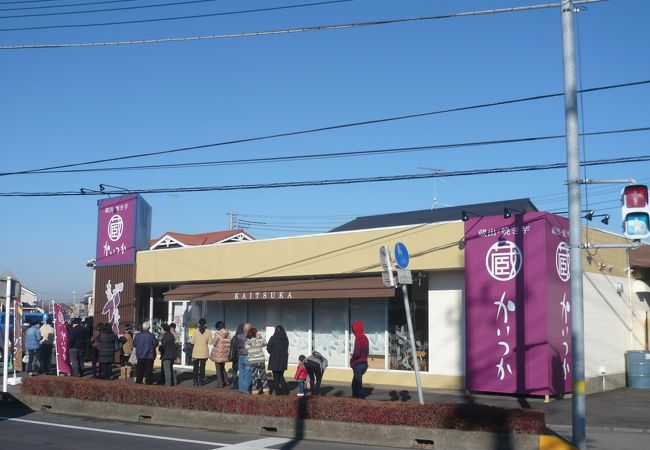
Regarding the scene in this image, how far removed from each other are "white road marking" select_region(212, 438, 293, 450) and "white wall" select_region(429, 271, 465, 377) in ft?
21.9

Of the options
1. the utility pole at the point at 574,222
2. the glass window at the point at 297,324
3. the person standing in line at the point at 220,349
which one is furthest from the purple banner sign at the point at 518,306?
the person standing in line at the point at 220,349

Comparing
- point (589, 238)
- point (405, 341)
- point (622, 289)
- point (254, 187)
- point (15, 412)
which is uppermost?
point (254, 187)

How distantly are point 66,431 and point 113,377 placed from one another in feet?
29.0

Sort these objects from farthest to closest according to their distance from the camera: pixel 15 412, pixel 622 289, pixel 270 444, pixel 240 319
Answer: pixel 240 319
pixel 622 289
pixel 15 412
pixel 270 444

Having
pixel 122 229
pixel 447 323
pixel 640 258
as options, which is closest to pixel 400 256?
pixel 447 323

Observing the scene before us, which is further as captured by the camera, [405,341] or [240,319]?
[240,319]

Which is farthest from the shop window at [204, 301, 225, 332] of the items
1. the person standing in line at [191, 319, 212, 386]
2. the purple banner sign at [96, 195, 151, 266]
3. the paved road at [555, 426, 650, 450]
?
the paved road at [555, 426, 650, 450]

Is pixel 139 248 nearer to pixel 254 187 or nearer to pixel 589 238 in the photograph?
pixel 254 187

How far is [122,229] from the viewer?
24.4 m

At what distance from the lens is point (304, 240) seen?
20297 mm

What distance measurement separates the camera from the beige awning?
18406mm

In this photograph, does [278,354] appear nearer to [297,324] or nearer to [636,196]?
[297,324]

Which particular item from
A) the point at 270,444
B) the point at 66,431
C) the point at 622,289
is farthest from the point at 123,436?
the point at 622,289

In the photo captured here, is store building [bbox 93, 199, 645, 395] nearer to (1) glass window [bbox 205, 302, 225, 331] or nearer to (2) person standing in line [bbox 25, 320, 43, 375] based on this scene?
(1) glass window [bbox 205, 302, 225, 331]
